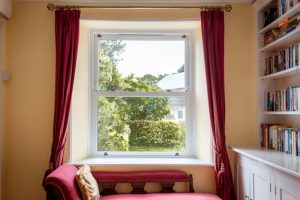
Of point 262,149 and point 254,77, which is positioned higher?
point 254,77

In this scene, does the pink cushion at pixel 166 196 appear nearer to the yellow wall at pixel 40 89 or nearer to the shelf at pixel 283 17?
the yellow wall at pixel 40 89

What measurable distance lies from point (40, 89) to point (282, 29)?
2.49 metres

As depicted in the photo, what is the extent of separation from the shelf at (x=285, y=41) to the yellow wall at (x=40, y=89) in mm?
321

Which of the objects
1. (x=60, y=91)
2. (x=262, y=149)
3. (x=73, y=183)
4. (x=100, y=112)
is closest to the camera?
(x=73, y=183)

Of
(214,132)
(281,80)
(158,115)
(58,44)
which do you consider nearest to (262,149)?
(214,132)

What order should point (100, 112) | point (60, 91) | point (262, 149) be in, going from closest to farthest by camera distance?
1. point (262, 149)
2. point (60, 91)
3. point (100, 112)

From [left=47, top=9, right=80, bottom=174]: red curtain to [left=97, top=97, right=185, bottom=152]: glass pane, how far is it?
519mm

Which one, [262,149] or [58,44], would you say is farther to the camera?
[58,44]

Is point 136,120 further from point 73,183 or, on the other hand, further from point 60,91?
point 73,183

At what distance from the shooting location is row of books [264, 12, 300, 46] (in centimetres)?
240

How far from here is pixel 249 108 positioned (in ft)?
10.3

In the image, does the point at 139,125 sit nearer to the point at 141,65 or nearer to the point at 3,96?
the point at 141,65

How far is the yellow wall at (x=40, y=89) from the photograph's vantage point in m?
3.08

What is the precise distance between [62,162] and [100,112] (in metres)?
0.72
